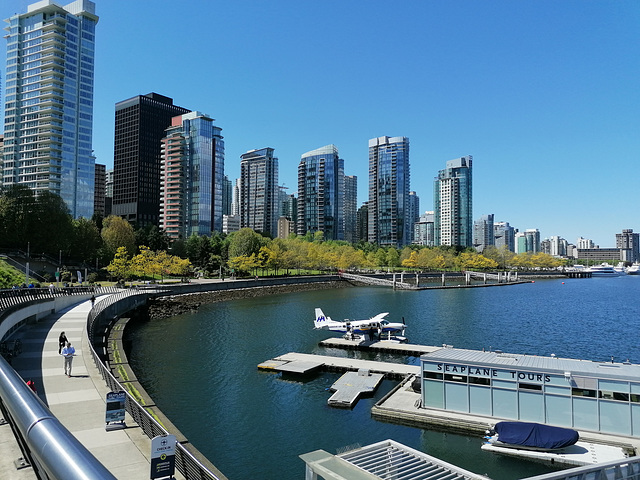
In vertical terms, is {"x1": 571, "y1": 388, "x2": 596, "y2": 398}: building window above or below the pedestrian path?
below

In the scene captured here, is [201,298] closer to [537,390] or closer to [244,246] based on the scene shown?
[244,246]

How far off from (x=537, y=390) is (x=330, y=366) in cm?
1899

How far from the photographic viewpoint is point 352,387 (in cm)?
3425

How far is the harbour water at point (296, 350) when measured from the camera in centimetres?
2483

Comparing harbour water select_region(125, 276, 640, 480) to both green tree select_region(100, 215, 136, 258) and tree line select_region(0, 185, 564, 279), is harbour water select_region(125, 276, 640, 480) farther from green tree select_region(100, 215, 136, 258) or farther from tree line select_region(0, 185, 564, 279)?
green tree select_region(100, 215, 136, 258)

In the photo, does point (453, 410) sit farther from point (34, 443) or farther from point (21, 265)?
point (21, 265)

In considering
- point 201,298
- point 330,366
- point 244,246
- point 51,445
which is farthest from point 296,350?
point 244,246

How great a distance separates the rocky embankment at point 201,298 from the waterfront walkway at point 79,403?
3458 cm

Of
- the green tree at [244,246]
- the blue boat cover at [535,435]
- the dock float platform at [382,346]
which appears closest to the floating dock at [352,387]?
the dock float platform at [382,346]

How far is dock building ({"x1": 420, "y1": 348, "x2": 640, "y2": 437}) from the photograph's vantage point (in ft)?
79.8

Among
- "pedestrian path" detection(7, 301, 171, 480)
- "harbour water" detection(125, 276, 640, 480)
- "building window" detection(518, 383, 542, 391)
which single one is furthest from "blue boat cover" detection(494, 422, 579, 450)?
"pedestrian path" detection(7, 301, 171, 480)

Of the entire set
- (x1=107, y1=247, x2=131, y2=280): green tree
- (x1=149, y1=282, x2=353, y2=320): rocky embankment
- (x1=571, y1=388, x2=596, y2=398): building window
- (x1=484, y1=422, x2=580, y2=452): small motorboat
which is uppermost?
(x1=107, y1=247, x2=131, y2=280): green tree

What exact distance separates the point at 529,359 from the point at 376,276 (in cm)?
12769

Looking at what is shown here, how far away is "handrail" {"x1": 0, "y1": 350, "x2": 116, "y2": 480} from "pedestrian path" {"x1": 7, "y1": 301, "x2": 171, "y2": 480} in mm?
12627
